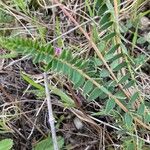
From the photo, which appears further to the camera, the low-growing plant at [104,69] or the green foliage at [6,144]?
the green foliage at [6,144]

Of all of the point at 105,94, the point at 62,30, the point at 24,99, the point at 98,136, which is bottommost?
the point at 98,136

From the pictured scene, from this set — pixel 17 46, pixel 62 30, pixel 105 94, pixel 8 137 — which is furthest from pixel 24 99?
pixel 17 46

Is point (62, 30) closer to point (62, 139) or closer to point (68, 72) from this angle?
point (62, 139)

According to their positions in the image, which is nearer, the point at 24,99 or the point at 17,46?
the point at 17,46

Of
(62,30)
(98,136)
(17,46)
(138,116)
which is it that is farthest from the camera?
(62,30)

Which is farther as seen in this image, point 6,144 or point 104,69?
point 6,144

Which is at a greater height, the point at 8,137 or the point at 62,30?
the point at 62,30

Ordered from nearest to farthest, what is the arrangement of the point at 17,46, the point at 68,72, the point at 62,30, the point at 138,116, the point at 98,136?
the point at 17,46 < the point at 68,72 < the point at 138,116 < the point at 98,136 < the point at 62,30

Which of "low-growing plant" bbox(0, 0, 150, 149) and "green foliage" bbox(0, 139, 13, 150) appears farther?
"green foliage" bbox(0, 139, 13, 150)
